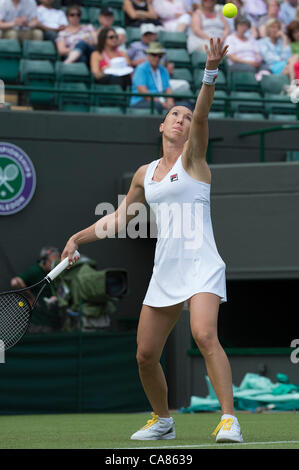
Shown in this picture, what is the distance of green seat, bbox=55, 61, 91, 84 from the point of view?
1503 centimetres

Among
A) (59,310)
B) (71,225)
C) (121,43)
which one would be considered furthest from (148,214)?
(121,43)

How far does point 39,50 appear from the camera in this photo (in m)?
15.1

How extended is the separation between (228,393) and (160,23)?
38.5ft

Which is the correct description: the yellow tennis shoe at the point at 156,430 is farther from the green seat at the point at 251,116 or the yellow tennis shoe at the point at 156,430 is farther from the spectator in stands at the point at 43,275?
the green seat at the point at 251,116

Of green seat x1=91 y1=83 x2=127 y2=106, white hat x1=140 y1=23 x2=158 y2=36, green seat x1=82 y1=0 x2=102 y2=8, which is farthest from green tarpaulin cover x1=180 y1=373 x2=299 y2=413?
green seat x1=82 y1=0 x2=102 y2=8

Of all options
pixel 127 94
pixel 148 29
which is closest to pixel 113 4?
pixel 148 29

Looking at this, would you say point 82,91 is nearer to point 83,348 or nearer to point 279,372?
point 83,348

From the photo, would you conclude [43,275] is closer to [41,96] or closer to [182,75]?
[41,96]

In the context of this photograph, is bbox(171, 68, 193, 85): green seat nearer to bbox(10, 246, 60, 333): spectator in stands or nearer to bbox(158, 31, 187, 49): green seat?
bbox(158, 31, 187, 49): green seat

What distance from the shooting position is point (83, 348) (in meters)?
13.0

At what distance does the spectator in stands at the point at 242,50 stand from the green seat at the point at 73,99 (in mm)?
2853

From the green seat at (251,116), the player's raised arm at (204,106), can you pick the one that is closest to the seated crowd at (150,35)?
the green seat at (251,116)

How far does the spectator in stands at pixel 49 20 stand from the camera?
1547 centimetres

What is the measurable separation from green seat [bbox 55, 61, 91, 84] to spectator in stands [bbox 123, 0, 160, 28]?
1.94 m
